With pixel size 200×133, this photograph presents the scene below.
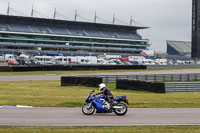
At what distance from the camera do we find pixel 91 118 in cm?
1471

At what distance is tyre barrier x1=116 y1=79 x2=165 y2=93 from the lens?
2862cm

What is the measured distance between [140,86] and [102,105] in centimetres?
1585

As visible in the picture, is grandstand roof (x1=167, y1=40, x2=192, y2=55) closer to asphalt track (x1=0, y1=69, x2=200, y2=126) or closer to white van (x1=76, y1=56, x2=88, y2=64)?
white van (x1=76, y1=56, x2=88, y2=64)

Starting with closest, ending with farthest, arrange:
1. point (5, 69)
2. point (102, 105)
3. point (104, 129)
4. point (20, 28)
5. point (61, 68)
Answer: point (104, 129), point (102, 105), point (5, 69), point (61, 68), point (20, 28)

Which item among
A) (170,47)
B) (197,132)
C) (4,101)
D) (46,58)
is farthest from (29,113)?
(170,47)

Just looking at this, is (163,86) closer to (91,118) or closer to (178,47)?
(91,118)

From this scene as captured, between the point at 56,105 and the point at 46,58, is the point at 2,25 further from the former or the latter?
the point at 56,105

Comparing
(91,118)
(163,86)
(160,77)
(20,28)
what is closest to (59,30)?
(20,28)

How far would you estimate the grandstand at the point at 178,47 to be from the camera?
163 metres

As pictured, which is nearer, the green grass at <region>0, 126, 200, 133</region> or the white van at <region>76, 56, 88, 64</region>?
the green grass at <region>0, 126, 200, 133</region>

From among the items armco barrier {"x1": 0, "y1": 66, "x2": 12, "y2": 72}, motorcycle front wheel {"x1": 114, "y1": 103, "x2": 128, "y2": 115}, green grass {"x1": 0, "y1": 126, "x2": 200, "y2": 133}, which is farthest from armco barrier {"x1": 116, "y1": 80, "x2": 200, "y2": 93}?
armco barrier {"x1": 0, "y1": 66, "x2": 12, "y2": 72}

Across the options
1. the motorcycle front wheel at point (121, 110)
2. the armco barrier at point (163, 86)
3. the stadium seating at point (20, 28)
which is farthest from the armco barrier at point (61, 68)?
the stadium seating at point (20, 28)

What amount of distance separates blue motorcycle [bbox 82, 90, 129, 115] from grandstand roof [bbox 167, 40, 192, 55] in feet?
492

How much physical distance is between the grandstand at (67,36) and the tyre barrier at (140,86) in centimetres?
8514
